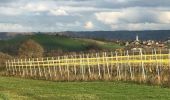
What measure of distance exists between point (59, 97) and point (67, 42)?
471ft

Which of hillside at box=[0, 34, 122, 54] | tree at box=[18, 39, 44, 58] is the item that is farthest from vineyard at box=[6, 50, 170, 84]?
hillside at box=[0, 34, 122, 54]

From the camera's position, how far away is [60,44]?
561 ft

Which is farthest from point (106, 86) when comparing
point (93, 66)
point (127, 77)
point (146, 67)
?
point (93, 66)

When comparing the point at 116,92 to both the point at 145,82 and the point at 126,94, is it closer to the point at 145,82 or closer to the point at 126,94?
the point at 126,94

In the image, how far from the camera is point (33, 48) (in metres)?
132

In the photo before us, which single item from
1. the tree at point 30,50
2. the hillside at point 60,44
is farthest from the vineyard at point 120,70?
the hillside at point 60,44

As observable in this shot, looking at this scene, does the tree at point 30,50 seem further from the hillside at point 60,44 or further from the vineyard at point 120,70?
the vineyard at point 120,70

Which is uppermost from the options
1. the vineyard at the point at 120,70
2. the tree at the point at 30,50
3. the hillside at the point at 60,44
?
the hillside at the point at 60,44

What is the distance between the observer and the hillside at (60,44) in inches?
6353

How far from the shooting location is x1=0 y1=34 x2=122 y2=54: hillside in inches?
6353

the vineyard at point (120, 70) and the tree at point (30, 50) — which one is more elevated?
the tree at point (30, 50)

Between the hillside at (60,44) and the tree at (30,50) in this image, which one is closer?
the tree at (30,50)

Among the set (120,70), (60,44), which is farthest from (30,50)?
(120,70)

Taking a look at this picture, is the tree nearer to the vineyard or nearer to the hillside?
the hillside
